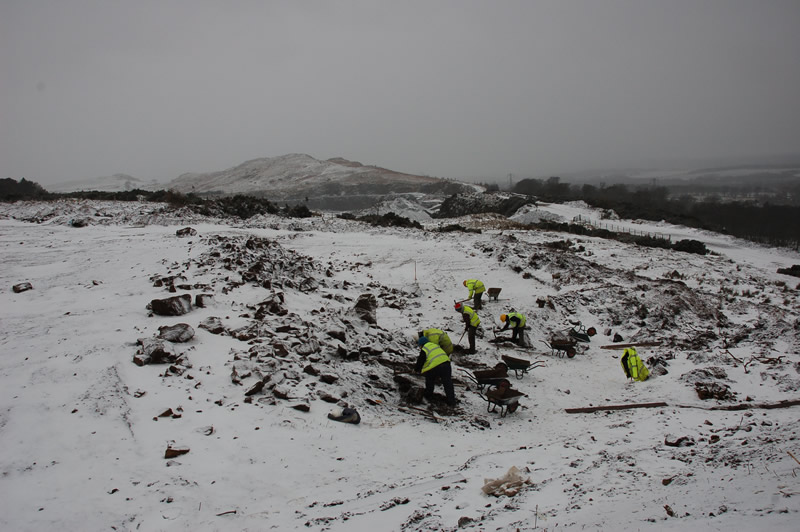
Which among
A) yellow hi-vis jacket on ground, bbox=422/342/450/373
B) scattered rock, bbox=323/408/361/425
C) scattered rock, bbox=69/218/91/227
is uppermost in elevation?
scattered rock, bbox=69/218/91/227

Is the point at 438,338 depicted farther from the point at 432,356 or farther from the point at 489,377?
the point at 489,377

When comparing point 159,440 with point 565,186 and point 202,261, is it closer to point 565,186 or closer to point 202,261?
point 202,261

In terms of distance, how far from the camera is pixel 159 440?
479 cm

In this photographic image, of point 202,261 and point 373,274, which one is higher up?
point 202,261

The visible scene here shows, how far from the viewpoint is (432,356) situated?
265 inches

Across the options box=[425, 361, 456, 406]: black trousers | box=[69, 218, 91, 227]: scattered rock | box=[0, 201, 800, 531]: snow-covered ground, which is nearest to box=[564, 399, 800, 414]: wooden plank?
box=[0, 201, 800, 531]: snow-covered ground

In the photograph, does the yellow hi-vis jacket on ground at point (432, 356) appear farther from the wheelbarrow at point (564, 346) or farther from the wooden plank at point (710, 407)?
the wheelbarrow at point (564, 346)

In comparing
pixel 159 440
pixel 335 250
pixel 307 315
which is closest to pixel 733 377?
pixel 307 315

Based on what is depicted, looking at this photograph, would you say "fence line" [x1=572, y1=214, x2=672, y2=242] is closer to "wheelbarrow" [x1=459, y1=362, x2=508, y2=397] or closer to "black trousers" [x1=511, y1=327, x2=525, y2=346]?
"black trousers" [x1=511, y1=327, x2=525, y2=346]

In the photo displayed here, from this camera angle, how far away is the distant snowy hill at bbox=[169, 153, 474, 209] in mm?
65000

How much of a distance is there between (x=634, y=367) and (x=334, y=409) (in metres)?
6.69

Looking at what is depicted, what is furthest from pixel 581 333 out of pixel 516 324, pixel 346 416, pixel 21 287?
pixel 21 287

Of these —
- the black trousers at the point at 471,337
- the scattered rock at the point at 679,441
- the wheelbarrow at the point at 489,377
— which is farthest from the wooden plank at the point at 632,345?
the scattered rock at the point at 679,441

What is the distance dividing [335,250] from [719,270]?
1832 cm
